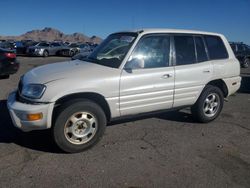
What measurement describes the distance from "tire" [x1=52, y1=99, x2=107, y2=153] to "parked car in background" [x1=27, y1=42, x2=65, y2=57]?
25.7m

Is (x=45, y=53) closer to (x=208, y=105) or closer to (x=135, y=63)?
(x=208, y=105)

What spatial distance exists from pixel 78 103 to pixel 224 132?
9.45 ft

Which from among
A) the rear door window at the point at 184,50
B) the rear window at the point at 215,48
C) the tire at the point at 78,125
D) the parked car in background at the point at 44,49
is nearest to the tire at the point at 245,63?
the rear window at the point at 215,48

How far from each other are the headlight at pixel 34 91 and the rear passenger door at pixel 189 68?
2324mm

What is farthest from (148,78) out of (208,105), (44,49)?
(44,49)

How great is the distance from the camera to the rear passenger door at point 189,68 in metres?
5.50

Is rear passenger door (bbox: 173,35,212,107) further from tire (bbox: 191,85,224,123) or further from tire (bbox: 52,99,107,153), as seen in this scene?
tire (bbox: 52,99,107,153)

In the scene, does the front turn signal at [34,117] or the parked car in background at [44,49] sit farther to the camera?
the parked car in background at [44,49]

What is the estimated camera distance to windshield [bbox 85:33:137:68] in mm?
5002

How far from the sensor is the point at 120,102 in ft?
15.9

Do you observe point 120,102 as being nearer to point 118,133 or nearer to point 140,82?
point 140,82

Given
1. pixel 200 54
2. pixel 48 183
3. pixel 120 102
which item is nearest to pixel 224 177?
pixel 120 102

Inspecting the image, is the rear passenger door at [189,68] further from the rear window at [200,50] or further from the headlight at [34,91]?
the headlight at [34,91]

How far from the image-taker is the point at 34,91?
438 centimetres
